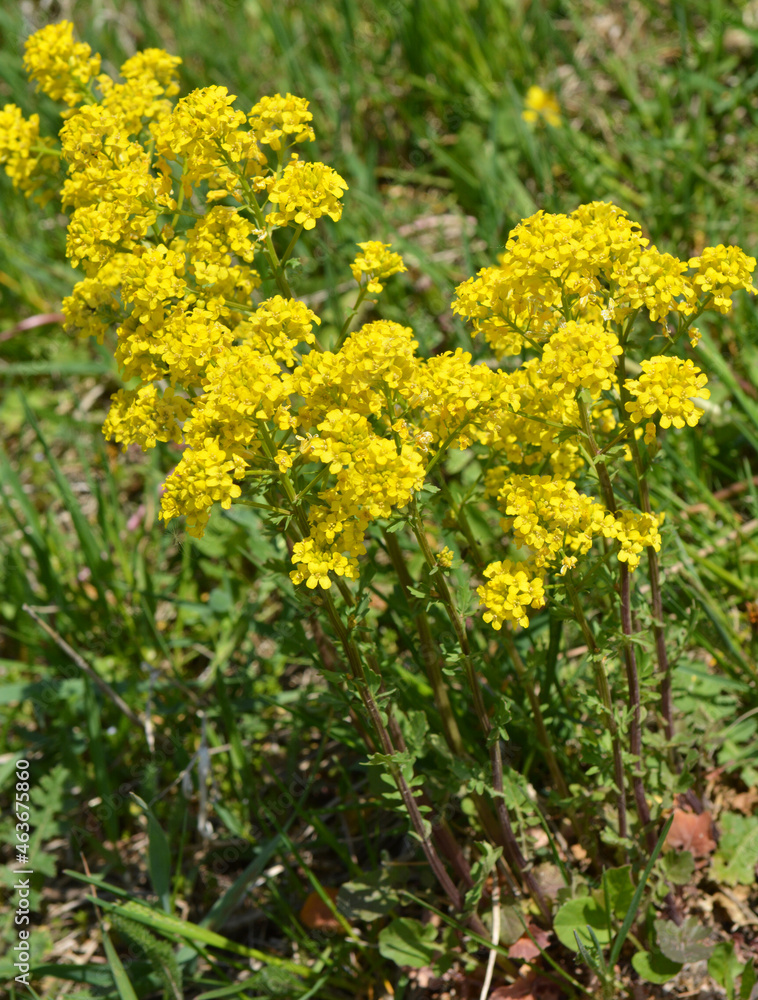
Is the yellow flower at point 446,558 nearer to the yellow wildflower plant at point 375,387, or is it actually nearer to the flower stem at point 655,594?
the yellow wildflower plant at point 375,387

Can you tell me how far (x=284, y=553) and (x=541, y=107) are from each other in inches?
141

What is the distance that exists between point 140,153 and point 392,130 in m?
3.46

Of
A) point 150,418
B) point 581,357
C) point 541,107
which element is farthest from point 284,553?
point 541,107

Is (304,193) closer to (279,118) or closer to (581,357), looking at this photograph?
(279,118)

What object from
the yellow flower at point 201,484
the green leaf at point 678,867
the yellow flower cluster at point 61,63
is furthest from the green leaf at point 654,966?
the yellow flower cluster at point 61,63

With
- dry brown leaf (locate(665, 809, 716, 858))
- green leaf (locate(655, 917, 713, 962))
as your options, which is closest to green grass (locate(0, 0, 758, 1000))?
dry brown leaf (locate(665, 809, 716, 858))

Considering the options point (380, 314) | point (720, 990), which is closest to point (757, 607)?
point (720, 990)

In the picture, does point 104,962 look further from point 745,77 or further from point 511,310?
point 745,77

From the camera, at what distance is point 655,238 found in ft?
14.5

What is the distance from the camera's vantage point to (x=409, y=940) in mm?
2758

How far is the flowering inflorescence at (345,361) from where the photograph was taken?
1.95 meters

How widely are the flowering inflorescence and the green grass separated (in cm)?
40

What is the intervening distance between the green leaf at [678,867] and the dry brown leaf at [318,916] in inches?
43.4

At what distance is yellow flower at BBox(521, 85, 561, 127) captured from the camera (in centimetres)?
482
